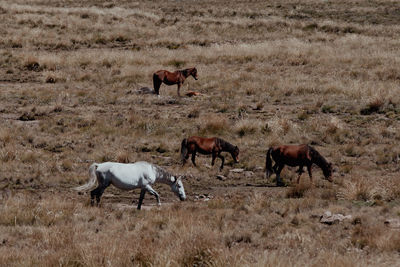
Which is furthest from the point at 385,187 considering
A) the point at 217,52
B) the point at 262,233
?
the point at 217,52

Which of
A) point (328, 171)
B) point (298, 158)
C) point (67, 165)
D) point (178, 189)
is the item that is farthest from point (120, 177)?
point (328, 171)

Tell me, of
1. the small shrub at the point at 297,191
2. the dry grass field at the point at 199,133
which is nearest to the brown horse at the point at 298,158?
the dry grass field at the point at 199,133

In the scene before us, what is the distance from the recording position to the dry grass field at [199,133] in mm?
9581

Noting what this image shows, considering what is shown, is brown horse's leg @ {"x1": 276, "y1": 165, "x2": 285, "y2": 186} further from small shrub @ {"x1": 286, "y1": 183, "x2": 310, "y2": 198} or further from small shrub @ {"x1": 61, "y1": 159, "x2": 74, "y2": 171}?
small shrub @ {"x1": 61, "y1": 159, "x2": 74, "y2": 171}

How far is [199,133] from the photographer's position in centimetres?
2081

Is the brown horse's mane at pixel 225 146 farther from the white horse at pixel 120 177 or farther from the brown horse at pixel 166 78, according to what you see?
the brown horse at pixel 166 78

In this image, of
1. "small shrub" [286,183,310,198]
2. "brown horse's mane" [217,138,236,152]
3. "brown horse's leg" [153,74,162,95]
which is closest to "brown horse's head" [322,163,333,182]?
"small shrub" [286,183,310,198]

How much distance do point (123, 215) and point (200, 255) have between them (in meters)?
4.28

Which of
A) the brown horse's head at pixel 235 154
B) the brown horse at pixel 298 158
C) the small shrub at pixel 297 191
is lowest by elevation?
the brown horse's head at pixel 235 154

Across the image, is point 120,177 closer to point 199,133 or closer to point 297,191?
point 297,191

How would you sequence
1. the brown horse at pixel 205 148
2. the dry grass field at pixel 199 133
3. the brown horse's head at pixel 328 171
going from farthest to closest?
the brown horse at pixel 205 148, the brown horse's head at pixel 328 171, the dry grass field at pixel 199 133

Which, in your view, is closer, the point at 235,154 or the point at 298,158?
the point at 298,158

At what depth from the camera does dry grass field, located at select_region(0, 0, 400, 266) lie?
9.58m

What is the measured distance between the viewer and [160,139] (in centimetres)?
1992
